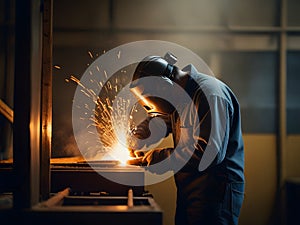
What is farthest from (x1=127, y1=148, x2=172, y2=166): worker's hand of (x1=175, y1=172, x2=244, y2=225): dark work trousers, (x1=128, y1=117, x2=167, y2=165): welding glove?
(x1=128, y1=117, x2=167, y2=165): welding glove

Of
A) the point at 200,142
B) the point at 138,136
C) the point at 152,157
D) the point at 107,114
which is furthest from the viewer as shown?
the point at 107,114

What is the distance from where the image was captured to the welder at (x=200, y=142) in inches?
101

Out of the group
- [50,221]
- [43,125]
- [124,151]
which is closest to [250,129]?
[124,151]

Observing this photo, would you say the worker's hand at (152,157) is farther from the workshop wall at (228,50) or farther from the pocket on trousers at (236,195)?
the workshop wall at (228,50)

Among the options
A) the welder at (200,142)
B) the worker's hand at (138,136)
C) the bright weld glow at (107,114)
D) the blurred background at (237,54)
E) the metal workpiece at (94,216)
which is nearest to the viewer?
the metal workpiece at (94,216)

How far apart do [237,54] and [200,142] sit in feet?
6.61

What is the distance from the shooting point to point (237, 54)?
14.2 ft

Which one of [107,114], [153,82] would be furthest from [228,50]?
[153,82]

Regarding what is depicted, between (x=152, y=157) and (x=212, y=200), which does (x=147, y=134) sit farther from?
(x=212, y=200)

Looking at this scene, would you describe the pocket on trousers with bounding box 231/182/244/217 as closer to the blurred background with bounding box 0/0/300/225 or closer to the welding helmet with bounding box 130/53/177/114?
the welding helmet with bounding box 130/53/177/114

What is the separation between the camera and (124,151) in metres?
3.37

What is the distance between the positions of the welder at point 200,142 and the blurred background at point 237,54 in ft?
4.90

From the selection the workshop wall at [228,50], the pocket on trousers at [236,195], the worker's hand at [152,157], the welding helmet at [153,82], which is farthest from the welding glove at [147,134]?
the workshop wall at [228,50]

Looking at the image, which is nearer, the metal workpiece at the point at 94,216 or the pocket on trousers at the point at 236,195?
the metal workpiece at the point at 94,216
